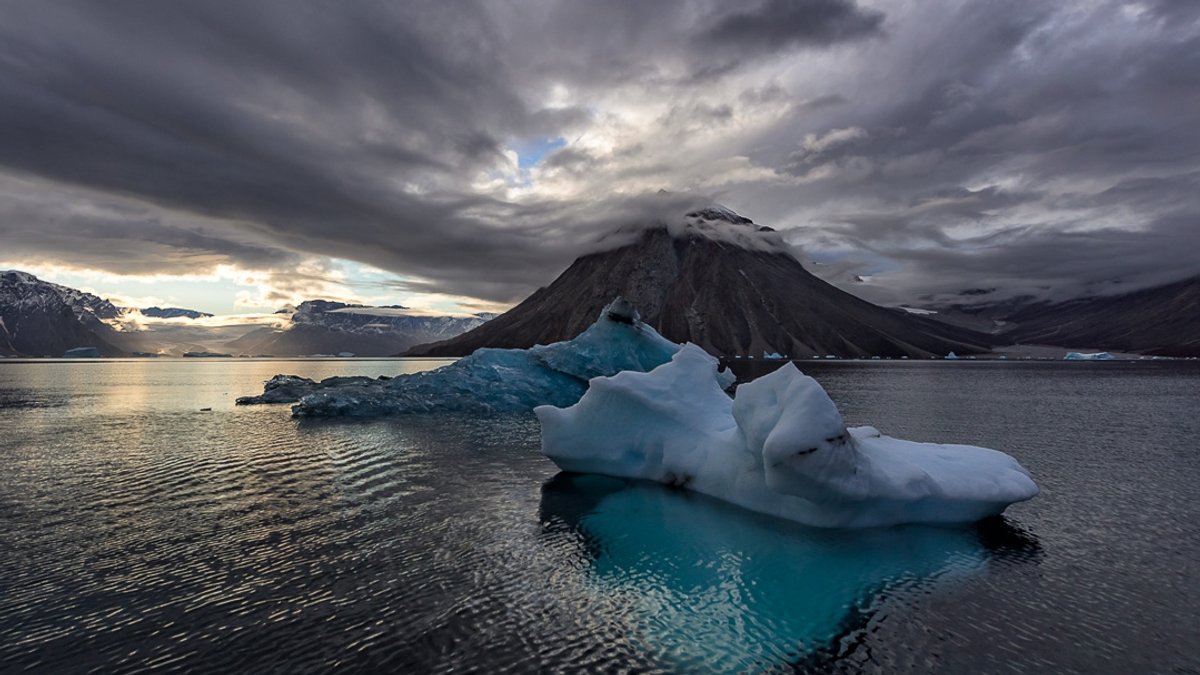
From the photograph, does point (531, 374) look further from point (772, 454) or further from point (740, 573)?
point (740, 573)

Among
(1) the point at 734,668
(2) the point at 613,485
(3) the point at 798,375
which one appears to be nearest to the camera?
(1) the point at 734,668

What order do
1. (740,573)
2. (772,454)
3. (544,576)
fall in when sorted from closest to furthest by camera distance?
(544,576) < (740,573) < (772,454)

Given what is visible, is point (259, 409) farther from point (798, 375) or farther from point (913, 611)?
point (913, 611)

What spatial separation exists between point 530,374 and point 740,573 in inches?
1487

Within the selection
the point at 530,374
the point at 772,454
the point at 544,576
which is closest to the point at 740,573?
the point at 772,454

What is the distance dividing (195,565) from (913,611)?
15642mm

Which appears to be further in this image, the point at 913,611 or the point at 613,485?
the point at 613,485

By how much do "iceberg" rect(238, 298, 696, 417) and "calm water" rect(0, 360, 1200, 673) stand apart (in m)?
20.7

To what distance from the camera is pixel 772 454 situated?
1437 cm

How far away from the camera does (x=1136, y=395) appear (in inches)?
2403

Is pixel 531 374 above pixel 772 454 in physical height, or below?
above

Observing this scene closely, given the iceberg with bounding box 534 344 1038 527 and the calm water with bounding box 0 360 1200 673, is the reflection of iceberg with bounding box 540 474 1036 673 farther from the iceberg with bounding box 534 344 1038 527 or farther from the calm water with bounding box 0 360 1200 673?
the iceberg with bounding box 534 344 1038 527

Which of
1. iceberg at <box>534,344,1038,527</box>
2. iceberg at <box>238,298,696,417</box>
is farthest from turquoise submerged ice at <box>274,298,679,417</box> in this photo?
iceberg at <box>534,344,1038,527</box>

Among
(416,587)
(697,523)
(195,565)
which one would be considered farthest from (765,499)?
(195,565)
